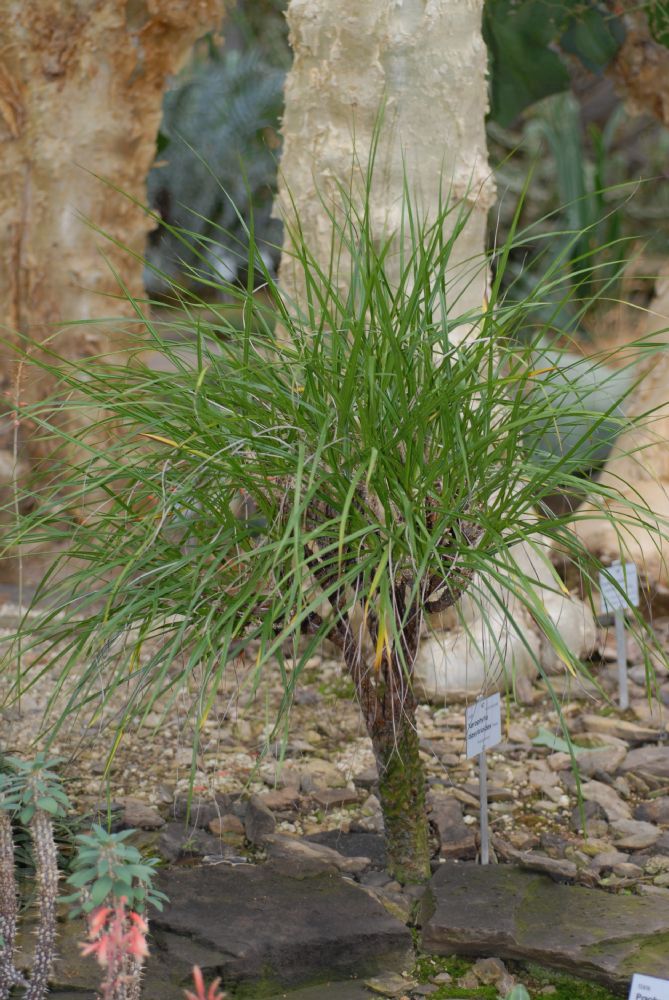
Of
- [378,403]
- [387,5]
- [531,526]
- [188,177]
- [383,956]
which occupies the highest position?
[188,177]

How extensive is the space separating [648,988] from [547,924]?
0.83 ft

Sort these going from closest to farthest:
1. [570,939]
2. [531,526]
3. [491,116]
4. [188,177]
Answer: [531,526] → [570,939] → [491,116] → [188,177]

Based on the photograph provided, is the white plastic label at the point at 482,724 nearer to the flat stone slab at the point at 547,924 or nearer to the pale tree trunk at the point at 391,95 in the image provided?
the flat stone slab at the point at 547,924

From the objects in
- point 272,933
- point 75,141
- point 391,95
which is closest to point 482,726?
point 272,933

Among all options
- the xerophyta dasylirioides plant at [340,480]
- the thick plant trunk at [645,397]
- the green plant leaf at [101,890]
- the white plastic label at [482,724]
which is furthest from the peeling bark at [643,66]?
the green plant leaf at [101,890]

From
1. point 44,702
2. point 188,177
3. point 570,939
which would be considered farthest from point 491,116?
point 570,939

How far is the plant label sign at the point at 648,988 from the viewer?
166cm

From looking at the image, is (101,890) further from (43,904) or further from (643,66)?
(643,66)

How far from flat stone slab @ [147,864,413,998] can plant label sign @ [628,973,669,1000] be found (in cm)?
37

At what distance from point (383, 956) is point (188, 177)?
6647 millimetres

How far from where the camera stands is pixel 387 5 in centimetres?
293

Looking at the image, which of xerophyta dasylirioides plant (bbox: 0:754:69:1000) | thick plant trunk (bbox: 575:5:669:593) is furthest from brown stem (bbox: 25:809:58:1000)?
thick plant trunk (bbox: 575:5:669:593)

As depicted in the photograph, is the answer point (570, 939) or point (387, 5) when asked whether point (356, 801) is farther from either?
point (387, 5)

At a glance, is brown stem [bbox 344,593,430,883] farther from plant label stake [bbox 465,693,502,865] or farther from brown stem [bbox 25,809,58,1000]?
brown stem [bbox 25,809,58,1000]
